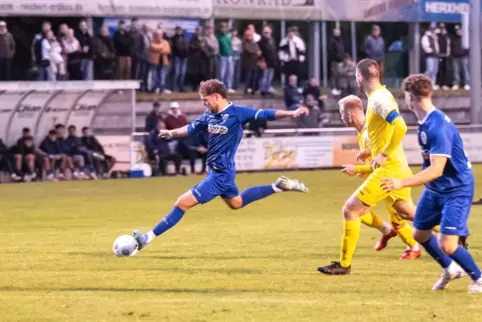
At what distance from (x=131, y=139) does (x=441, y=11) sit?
16.7 m

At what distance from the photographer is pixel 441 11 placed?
4309 centimetres

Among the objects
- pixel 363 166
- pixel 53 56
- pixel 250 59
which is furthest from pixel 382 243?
pixel 250 59

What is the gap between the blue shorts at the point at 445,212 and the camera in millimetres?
10000

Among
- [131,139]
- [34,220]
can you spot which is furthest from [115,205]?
[131,139]

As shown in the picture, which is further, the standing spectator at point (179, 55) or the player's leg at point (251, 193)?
the standing spectator at point (179, 55)

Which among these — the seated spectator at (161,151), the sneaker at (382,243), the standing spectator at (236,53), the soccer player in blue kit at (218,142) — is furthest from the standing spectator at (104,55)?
the sneaker at (382,243)

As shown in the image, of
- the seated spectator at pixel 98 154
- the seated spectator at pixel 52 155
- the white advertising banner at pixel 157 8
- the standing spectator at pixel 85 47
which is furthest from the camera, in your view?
A: the white advertising banner at pixel 157 8

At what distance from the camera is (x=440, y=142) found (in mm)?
9766

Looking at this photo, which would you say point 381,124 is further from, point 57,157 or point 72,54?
point 72,54

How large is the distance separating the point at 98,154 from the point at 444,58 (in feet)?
50.8

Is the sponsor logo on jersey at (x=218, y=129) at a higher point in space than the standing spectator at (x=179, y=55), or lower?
lower

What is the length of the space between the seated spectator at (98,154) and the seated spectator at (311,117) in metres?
6.68

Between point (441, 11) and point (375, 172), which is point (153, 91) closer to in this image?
point (441, 11)

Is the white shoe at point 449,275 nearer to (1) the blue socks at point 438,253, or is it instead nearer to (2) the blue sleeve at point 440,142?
(1) the blue socks at point 438,253
